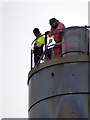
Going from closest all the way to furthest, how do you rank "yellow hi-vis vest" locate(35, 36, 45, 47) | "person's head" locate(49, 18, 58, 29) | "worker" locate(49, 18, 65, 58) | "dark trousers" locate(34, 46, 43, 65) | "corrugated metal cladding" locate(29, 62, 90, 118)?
"corrugated metal cladding" locate(29, 62, 90, 118), "worker" locate(49, 18, 65, 58), "person's head" locate(49, 18, 58, 29), "dark trousers" locate(34, 46, 43, 65), "yellow hi-vis vest" locate(35, 36, 45, 47)

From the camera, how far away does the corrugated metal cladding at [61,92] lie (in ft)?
86.9

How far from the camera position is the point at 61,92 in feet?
88.0

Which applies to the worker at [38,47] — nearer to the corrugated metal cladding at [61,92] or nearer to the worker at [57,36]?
the worker at [57,36]

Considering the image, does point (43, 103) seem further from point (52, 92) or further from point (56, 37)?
point (56, 37)

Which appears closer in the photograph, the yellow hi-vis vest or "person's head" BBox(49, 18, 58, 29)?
"person's head" BBox(49, 18, 58, 29)

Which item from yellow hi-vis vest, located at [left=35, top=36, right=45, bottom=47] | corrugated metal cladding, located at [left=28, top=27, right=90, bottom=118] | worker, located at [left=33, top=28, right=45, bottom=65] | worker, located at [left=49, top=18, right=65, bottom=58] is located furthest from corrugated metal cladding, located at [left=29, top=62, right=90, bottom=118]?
yellow hi-vis vest, located at [left=35, top=36, right=45, bottom=47]

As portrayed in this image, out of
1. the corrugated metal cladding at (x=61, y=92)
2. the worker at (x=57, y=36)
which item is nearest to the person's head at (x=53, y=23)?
the worker at (x=57, y=36)

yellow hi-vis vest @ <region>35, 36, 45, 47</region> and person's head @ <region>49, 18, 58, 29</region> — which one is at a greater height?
person's head @ <region>49, 18, 58, 29</region>

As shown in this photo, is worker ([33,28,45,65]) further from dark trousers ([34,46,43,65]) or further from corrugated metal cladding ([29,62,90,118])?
corrugated metal cladding ([29,62,90,118])

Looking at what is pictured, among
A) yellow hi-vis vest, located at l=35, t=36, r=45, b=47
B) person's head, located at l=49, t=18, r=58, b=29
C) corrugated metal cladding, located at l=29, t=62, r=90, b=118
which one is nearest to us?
corrugated metal cladding, located at l=29, t=62, r=90, b=118

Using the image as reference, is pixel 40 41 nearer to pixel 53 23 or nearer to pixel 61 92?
pixel 53 23

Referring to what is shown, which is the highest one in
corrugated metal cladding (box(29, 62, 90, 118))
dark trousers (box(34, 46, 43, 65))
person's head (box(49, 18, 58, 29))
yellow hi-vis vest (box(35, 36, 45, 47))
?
person's head (box(49, 18, 58, 29))

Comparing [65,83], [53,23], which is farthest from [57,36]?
[65,83]

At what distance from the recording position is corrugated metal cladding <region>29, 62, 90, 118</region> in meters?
26.5
